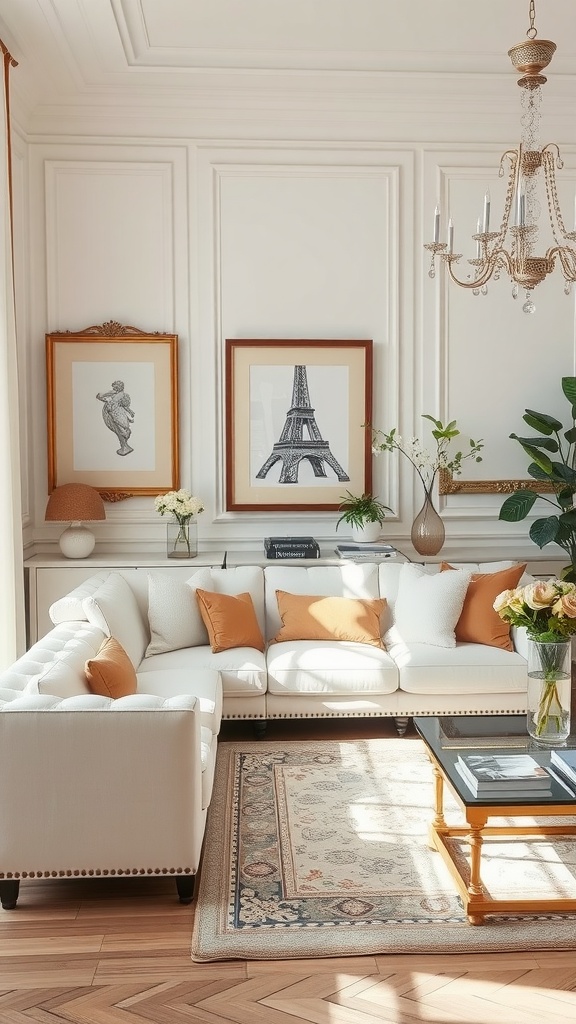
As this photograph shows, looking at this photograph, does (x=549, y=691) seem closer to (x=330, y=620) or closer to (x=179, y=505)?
(x=330, y=620)

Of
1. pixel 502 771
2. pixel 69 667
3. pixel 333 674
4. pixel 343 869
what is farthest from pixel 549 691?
pixel 69 667

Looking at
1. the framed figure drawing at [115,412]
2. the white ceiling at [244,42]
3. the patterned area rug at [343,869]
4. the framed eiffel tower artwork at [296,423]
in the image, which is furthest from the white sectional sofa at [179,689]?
the white ceiling at [244,42]

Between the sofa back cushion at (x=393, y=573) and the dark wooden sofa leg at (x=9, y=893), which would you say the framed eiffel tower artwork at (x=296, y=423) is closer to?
the sofa back cushion at (x=393, y=573)

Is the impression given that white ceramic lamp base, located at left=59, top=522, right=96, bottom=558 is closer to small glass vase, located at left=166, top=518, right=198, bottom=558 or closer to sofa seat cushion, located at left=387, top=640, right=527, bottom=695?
small glass vase, located at left=166, top=518, right=198, bottom=558

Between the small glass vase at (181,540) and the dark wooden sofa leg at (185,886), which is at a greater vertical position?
the small glass vase at (181,540)

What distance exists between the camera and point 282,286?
552 centimetres

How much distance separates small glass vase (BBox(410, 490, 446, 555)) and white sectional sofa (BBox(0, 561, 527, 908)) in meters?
0.30

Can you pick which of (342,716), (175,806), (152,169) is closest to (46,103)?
(152,169)

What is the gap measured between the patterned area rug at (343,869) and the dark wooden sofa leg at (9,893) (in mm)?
597

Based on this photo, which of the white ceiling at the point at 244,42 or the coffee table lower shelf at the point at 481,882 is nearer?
the coffee table lower shelf at the point at 481,882

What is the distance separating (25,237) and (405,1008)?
4543 mm

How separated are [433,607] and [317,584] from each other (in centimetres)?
69

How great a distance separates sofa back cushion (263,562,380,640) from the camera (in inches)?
198

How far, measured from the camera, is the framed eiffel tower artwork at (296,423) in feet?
18.1
